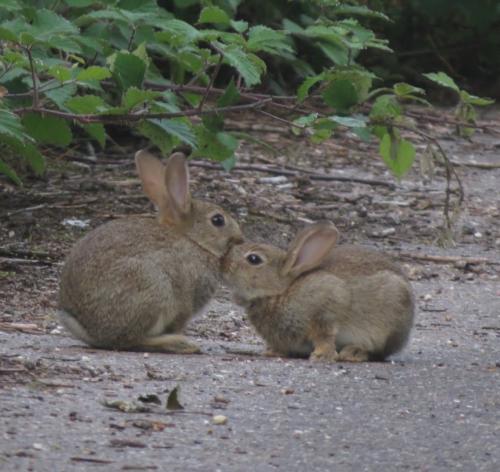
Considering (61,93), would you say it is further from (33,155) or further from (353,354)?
(353,354)

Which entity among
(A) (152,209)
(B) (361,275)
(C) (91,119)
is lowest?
(A) (152,209)

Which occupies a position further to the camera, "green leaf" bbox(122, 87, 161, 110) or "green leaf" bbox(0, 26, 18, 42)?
"green leaf" bbox(122, 87, 161, 110)

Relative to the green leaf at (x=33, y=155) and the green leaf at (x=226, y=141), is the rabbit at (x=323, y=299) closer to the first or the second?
the green leaf at (x=226, y=141)

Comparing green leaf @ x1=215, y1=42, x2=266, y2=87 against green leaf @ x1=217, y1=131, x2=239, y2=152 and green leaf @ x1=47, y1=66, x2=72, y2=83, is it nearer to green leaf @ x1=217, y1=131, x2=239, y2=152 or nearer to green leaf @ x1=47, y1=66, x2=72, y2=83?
green leaf @ x1=47, y1=66, x2=72, y2=83

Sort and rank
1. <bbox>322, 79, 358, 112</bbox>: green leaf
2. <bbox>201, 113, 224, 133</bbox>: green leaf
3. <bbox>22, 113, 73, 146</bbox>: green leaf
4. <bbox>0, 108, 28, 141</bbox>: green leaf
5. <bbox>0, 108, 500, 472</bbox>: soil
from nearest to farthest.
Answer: <bbox>0, 108, 500, 472</bbox>: soil, <bbox>0, 108, 28, 141</bbox>: green leaf, <bbox>322, 79, 358, 112</bbox>: green leaf, <bbox>22, 113, 73, 146</bbox>: green leaf, <bbox>201, 113, 224, 133</bbox>: green leaf

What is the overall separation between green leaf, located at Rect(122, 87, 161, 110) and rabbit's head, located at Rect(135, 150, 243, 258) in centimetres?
35

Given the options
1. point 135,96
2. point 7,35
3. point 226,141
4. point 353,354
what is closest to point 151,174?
point 135,96

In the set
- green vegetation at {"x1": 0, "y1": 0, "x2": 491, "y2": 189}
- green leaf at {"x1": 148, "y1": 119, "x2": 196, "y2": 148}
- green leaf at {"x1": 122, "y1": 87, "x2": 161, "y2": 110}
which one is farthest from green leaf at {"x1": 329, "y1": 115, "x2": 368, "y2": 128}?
green leaf at {"x1": 122, "y1": 87, "x2": 161, "y2": 110}

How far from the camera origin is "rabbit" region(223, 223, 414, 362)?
19.4 ft

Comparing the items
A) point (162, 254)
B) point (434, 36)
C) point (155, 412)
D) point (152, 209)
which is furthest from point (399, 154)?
point (434, 36)

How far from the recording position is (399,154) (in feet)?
22.6

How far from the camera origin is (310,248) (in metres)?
6.10

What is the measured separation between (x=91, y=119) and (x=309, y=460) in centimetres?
287

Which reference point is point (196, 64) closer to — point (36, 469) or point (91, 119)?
point (91, 119)
